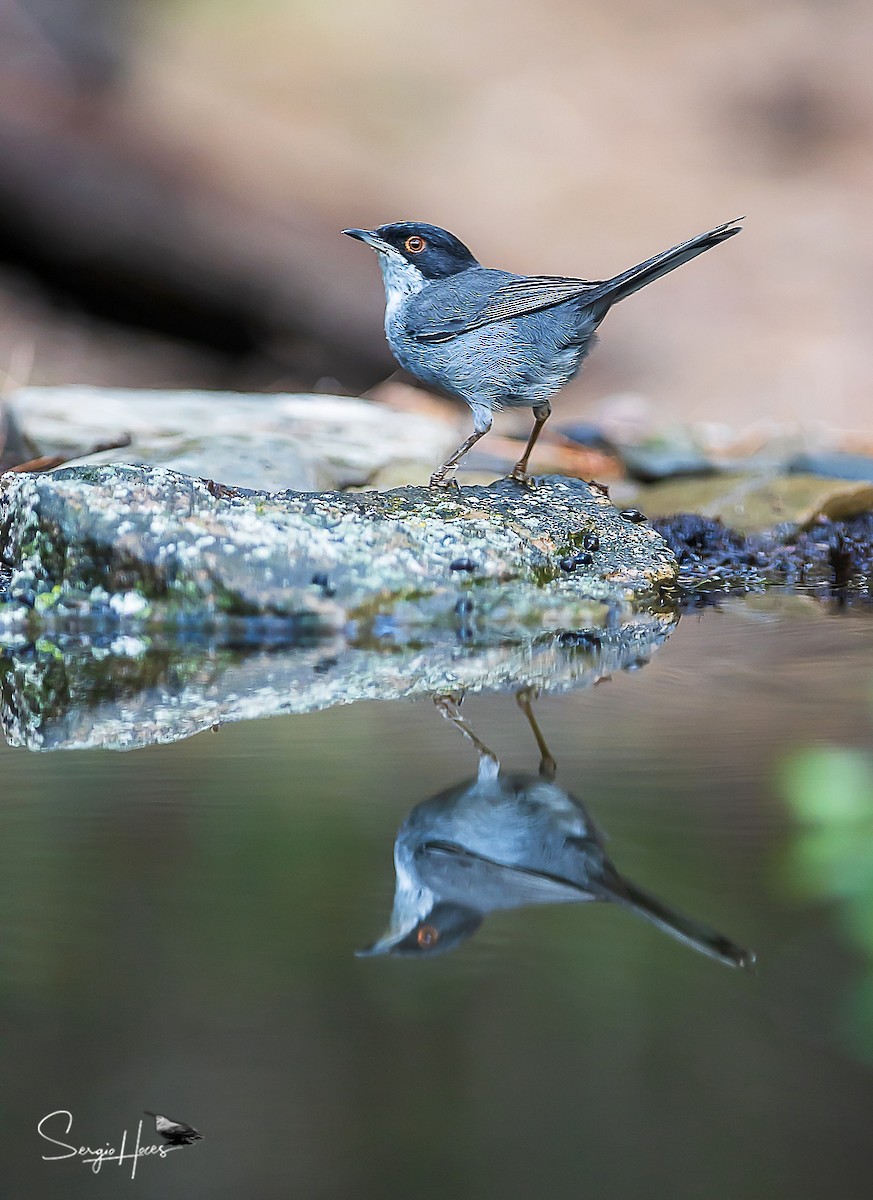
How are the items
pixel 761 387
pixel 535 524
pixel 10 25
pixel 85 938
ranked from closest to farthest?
pixel 85 938, pixel 535 524, pixel 10 25, pixel 761 387

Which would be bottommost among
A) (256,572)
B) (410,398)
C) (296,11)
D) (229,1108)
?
(229,1108)

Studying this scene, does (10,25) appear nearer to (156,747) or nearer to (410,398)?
(410,398)

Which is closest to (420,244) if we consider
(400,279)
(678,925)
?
(400,279)

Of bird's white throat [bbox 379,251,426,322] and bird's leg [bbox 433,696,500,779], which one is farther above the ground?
bird's white throat [bbox 379,251,426,322]

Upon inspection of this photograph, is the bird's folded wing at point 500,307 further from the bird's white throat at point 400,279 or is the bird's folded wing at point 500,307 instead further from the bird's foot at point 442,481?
the bird's foot at point 442,481

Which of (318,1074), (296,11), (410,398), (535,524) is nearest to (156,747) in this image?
(318,1074)

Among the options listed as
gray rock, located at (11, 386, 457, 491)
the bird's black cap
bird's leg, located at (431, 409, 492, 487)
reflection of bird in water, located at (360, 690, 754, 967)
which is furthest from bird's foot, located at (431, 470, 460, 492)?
reflection of bird in water, located at (360, 690, 754, 967)

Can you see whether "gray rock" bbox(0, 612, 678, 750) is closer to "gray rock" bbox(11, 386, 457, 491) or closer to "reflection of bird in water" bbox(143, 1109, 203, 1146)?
"reflection of bird in water" bbox(143, 1109, 203, 1146)
